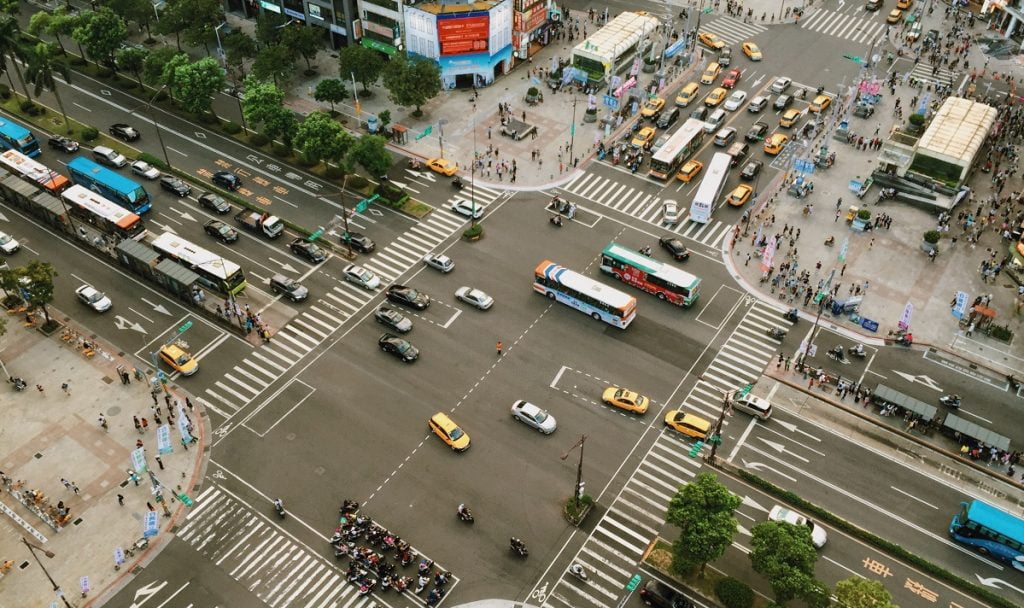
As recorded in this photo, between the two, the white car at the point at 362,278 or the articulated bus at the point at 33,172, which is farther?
the articulated bus at the point at 33,172

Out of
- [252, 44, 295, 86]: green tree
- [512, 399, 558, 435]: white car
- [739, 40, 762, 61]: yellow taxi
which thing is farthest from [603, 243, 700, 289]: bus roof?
[739, 40, 762, 61]: yellow taxi

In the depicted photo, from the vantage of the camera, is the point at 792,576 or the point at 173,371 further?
the point at 173,371

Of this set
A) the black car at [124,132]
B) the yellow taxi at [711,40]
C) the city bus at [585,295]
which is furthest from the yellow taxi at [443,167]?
the yellow taxi at [711,40]

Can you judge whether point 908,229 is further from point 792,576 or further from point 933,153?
point 792,576

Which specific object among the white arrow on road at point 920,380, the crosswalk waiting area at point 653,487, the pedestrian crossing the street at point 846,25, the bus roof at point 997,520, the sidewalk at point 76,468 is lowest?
the sidewalk at point 76,468

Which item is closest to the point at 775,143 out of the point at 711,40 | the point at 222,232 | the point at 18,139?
the point at 711,40

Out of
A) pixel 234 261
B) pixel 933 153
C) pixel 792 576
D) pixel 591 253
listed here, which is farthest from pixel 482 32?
pixel 792 576

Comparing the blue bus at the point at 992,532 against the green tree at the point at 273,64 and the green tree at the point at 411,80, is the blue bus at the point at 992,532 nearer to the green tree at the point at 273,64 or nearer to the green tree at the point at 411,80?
the green tree at the point at 411,80
